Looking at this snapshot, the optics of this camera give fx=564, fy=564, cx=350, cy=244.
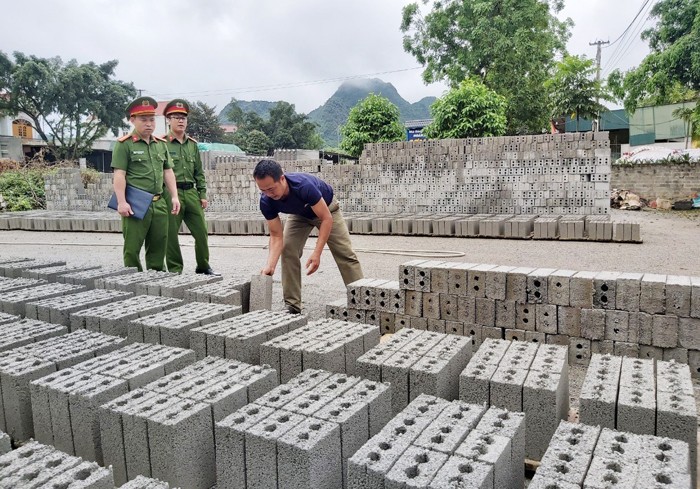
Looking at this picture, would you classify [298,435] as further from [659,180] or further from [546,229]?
[659,180]

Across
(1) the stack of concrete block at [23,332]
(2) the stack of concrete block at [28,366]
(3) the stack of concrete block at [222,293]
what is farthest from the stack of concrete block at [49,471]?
(3) the stack of concrete block at [222,293]

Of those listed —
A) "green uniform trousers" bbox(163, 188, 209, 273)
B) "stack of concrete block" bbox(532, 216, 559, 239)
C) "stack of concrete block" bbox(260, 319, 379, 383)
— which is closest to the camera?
"stack of concrete block" bbox(260, 319, 379, 383)

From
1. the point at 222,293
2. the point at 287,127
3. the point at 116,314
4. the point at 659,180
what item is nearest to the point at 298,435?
the point at 116,314

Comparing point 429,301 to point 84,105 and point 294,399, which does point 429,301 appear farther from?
point 84,105

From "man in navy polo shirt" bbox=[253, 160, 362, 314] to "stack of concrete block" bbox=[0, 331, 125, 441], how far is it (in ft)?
6.32

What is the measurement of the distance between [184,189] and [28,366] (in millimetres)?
4629

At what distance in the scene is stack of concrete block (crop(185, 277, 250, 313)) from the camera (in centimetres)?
470

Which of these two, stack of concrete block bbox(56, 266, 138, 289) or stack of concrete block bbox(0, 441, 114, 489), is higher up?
stack of concrete block bbox(56, 266, 138, 289)

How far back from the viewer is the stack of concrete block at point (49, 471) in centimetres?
200

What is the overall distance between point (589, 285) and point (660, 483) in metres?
2.71

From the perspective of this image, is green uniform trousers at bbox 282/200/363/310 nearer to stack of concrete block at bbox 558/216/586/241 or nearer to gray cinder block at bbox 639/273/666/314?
gray cinder block at bbox 639/273/666/314

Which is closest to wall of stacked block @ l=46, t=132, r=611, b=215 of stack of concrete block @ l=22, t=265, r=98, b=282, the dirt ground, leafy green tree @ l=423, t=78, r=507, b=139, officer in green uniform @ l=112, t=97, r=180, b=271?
the dirt ground

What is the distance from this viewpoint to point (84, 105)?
137ft

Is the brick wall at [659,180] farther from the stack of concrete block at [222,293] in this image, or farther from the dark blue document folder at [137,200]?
the stack of concrete block at [222,293]
